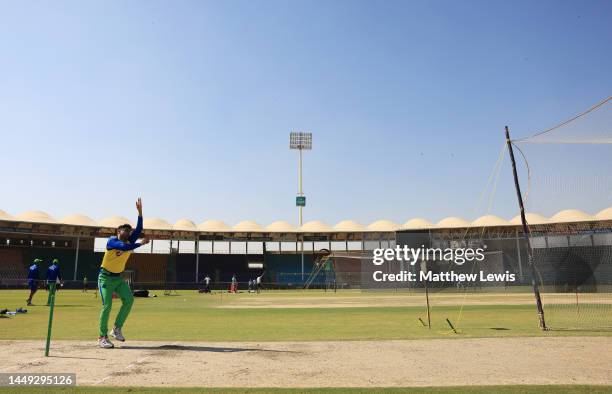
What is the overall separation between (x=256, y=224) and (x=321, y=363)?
75.4 metres

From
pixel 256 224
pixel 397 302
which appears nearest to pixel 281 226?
pixel 256 224

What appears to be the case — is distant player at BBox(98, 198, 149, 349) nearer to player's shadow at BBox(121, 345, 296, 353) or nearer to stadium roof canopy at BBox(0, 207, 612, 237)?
player's shadow at BBox(121, 345, 296, 353)

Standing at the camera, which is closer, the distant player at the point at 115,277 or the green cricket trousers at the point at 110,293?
the green cricket trousers at the point at 110,293

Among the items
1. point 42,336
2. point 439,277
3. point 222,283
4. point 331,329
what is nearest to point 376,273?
point 439,277

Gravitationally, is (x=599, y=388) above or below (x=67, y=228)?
below

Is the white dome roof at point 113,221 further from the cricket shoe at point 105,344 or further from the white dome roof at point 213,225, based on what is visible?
the cricket shoe at point 105,344

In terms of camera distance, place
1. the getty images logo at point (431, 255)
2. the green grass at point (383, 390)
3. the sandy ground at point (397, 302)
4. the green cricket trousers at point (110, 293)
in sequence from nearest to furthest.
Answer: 1. the green grass at point (383, 390)
2. the green cricket trousers at point (110, 293)
3. the sandy ground at point (397, 302)
4. the getty images logo at point (431, 255)

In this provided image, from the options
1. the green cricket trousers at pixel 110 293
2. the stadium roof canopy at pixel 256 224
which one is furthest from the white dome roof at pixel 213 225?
the green cricket trousers at pixel 110 293

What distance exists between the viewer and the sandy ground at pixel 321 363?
18.5 ft

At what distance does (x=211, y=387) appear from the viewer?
205 inches

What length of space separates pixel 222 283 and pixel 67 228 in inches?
998

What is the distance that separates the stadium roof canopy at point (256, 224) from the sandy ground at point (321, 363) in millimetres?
57815

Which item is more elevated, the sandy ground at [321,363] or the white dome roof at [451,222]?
the white dome roof at [451,222]

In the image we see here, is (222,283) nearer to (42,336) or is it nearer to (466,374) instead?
(42,336)
